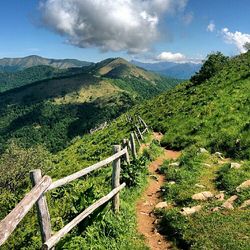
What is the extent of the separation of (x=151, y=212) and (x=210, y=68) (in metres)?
45.2

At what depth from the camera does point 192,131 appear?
3131cm

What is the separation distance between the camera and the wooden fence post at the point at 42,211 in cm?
906

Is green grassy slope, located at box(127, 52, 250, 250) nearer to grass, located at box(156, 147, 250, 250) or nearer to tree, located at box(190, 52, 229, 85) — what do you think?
grass, located at box(156, 147, 250, 250)

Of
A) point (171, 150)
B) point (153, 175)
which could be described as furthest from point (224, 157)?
point (171, 150)

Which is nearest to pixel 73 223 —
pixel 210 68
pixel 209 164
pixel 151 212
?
pixel 151 212

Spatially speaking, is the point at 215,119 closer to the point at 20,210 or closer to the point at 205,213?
the point at 205,213

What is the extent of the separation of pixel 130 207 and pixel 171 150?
14.5 m

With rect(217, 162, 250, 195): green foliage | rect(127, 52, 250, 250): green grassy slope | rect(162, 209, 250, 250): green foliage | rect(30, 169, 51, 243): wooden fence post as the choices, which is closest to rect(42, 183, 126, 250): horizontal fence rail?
rect(30, 169, 51, 243): wooden fence post

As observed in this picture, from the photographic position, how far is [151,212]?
1659cm

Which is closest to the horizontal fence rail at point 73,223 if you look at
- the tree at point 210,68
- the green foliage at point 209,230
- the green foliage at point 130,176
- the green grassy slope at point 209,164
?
the green foliage at point 209,230

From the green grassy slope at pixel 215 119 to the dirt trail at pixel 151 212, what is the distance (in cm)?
528

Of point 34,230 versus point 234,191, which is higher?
point 34,230

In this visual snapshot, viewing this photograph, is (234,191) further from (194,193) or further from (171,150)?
(171,150)

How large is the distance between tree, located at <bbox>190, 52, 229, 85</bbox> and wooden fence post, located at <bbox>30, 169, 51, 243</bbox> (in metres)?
50.9
